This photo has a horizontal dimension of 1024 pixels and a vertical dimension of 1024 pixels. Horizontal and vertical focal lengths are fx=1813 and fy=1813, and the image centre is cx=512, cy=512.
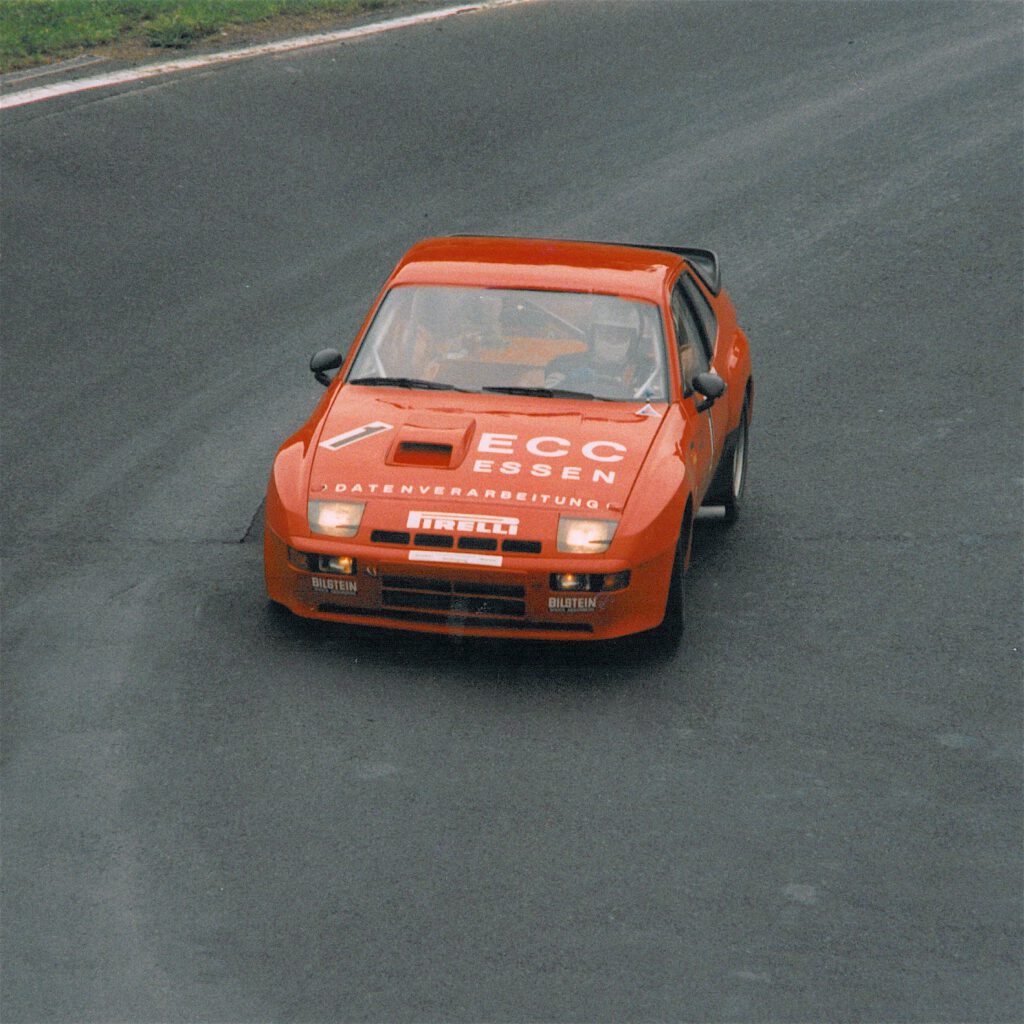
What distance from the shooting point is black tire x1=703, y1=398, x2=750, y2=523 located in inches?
374

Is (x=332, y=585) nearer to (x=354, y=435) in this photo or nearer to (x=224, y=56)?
(x=354, y=435)

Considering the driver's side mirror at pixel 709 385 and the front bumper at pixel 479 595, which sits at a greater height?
the driver's side mirror at pixel 709 385

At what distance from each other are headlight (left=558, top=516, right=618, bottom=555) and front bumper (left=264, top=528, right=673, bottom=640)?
0.20 feet

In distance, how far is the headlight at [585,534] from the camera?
25.0 ft

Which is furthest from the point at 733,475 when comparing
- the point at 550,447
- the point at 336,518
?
the point at 336,518

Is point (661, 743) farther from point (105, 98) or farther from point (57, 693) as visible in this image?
point (105, 98)

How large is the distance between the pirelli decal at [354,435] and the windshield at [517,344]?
0.49 m

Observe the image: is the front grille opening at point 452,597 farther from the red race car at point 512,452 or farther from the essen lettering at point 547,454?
the essen lettering at point 547,454

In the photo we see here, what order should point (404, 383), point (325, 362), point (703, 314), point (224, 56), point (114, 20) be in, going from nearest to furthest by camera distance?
point (404, 383) < point (325, 362) < point (703, 314) < point (224, 56) < point (114, 20)

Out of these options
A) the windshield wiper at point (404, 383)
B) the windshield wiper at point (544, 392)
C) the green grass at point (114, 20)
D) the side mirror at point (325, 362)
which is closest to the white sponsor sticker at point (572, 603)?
the windshield wiper at point (544, 392)

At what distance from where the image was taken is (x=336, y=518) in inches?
307

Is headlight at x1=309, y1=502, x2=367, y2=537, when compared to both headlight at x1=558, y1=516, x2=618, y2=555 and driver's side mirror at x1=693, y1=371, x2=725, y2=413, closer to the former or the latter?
headlight at x1=558, y1=516, x2=618, y2=555

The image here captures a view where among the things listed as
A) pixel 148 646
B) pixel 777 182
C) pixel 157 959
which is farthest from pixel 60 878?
pixel 777 182

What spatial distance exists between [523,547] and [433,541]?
1.24 ft
